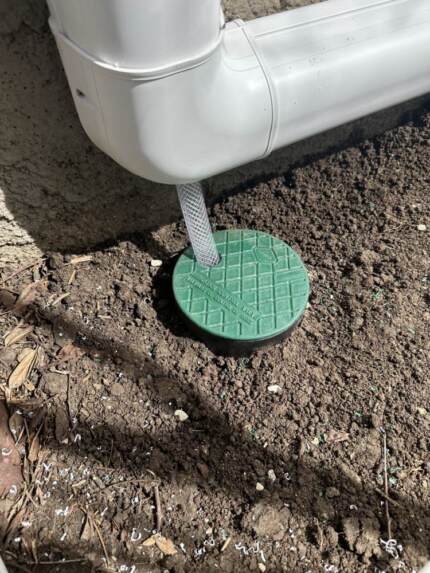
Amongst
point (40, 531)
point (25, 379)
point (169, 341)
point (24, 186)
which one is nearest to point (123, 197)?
point (24, 186)

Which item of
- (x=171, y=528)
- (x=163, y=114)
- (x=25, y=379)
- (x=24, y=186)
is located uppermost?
(x=163, y=114)

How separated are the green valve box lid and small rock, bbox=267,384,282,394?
0.46ft

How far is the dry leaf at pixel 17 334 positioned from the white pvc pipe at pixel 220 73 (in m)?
0.68

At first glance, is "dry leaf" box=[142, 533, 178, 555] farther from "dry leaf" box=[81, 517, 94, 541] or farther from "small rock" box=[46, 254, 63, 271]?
"small rock" box=[46, 254, 63, 271]

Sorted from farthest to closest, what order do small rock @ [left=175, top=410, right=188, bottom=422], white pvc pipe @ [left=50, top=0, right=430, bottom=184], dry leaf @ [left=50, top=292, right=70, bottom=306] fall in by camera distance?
dry leaf @ [left=50, top=292, right=70, bottom=306] → small rock @ [left=175, top=410, right=188, bottom=422] → white pvc pipe @ [left=50, top=0, right=430, bottom=184]

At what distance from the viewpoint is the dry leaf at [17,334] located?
5.74 ft

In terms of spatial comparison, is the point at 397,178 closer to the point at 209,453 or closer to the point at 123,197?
the point at 123,197

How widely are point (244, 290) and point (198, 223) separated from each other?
28 cm

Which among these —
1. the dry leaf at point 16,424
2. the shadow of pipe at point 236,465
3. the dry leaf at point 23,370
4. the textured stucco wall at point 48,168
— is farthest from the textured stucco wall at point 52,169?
the shadow of pipe at point 236,465

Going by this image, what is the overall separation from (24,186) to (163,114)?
0.66 meters

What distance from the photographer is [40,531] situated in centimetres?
141

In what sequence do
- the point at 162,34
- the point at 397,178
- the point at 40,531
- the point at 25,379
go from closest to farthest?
the point at 162,34 → the point at 40,531 → the point at 25,379 → the point at 397,178

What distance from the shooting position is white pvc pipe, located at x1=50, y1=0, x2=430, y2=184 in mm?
1174

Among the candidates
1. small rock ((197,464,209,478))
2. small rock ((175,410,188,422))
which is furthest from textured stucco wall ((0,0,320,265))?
small rock ((197,464,209,478))
